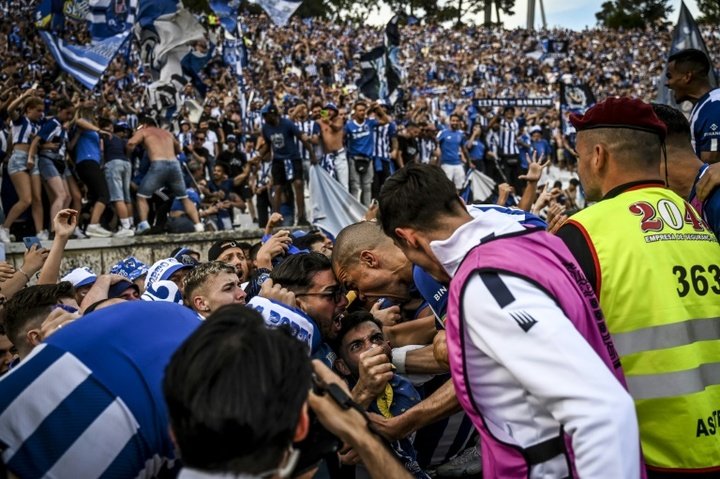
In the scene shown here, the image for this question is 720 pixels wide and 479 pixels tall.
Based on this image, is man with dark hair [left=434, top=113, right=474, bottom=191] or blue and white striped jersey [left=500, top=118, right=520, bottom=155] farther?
blue and white striped jersey [left=500, top=118, right=520, bottom=155]

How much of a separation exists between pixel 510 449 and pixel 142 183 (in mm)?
9781

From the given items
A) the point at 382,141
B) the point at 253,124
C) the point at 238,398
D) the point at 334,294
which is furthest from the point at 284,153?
the point at 238,398

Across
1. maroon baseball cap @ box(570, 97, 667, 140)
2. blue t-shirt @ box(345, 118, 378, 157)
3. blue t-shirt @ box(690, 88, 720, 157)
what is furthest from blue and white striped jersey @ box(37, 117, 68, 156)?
maroon baseball cap @ box(570, 97, 667, 140)

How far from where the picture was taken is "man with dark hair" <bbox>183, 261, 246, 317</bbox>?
13.0 ft

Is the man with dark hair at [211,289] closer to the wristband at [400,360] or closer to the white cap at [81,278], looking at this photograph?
the wristband at [400,360]

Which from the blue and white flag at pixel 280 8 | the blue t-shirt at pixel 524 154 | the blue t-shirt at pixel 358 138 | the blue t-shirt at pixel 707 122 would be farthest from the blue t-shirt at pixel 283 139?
the blue t-shirt at pixel 707 122

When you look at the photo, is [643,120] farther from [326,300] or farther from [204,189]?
[204,189]

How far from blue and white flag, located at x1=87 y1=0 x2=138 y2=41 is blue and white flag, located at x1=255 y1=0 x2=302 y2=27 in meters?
3.09

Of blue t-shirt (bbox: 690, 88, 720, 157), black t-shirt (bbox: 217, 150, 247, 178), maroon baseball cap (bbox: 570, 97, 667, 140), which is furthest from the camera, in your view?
black t-shirt (bbox: 217, 150, 247, 178)

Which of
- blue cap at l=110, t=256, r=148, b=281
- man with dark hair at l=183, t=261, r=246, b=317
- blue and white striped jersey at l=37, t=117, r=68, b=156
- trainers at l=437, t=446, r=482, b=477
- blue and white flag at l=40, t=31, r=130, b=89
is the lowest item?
trainers at l=437, t=446, r=482, b=477

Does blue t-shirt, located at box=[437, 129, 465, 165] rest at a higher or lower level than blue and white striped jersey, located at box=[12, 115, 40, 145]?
lower

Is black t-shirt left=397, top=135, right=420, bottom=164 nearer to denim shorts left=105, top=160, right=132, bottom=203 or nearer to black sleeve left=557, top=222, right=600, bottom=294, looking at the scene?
denim shorts left=105, top=160, right=132, bottom=203

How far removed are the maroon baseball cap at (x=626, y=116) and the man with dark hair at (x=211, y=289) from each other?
2.01 metres

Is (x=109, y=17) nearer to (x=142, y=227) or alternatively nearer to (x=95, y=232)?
(x=142, y=227)
